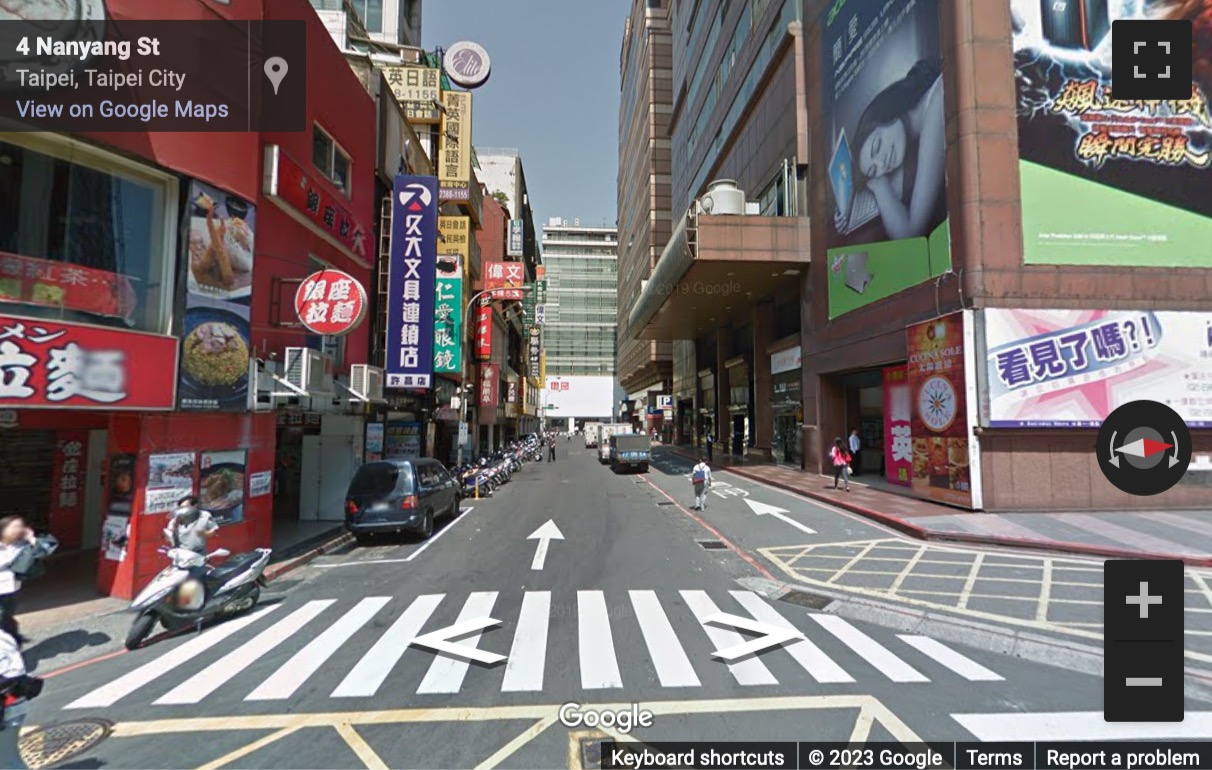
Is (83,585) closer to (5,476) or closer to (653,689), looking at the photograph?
(5,476)

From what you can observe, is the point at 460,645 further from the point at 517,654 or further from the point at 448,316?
the point at 448,316

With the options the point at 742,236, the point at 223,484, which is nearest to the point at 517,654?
the point at 223,484

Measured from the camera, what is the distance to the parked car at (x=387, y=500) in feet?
38.7

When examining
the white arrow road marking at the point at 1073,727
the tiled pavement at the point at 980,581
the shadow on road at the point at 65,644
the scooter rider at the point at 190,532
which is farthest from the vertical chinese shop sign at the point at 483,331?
the white arrow road marking at the point at 1073,727

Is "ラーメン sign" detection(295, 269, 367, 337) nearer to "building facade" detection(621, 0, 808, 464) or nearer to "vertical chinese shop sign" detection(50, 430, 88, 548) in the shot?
"vertical chinese shop sign" detection(50, 430, 88, 548)

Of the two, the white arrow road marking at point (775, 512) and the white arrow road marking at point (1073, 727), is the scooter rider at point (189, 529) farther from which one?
the white arrow road marking at point (775, 512)

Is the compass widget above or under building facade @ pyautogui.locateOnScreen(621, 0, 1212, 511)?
under

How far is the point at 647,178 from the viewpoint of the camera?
64125 mm

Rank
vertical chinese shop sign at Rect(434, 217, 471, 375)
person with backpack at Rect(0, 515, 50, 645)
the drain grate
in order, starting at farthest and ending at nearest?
vertical chinese shop sign at Rect(434, 217, 471, 375) < the drain grate < person with backpack at Rect(0, 515, 50, 645)

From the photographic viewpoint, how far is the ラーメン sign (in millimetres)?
10508

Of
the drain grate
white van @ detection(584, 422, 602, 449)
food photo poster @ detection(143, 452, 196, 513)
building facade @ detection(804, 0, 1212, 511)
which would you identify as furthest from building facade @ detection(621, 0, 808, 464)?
food photo poster @ detection(143, 452, 196, 513)

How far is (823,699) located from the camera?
4.99m

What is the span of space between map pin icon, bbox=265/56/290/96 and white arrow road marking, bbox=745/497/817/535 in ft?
50.1

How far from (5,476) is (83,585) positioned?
3.13 m
